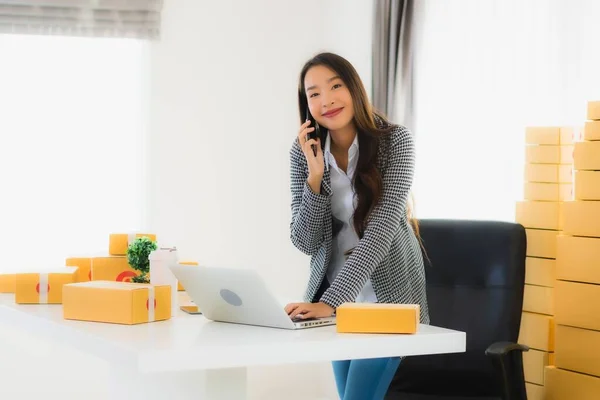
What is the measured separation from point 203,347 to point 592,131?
158cm

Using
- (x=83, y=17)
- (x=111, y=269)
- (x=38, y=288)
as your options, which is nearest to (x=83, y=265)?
(x=111, y=269)

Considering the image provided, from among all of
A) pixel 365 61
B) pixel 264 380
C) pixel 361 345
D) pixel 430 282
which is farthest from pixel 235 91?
pixel 361 345

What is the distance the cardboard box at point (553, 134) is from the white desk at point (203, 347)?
4.13ft

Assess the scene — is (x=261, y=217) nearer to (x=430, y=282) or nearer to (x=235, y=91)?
(x=235, y=91)

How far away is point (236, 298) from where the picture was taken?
70.7 inches

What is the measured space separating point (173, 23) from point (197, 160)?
2.39 feet

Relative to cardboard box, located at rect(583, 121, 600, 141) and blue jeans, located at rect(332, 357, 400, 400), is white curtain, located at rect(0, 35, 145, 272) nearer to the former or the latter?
cardboard box, located at rect(583, 121, 600, 141)

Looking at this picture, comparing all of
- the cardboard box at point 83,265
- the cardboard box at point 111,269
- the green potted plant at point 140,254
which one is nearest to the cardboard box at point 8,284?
the cardboard box at point 83,265

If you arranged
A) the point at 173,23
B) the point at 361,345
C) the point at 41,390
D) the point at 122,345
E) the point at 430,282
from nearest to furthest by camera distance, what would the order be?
the point at 122,345 < the point at 361,345 < the point at 430,282 < the point at 41,390 < the point at 173,23

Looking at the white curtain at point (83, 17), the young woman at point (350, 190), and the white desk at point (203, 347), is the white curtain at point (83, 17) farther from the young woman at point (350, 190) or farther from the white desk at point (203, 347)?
the white desk at point (203, 347)

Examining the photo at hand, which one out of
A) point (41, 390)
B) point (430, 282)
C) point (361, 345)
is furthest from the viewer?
point (41, 390)

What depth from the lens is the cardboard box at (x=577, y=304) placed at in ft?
8.30

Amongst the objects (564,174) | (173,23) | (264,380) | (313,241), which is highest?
(173,23)

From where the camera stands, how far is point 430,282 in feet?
8.96
